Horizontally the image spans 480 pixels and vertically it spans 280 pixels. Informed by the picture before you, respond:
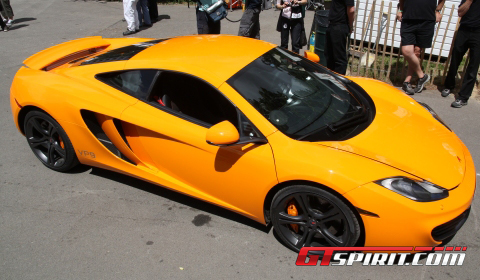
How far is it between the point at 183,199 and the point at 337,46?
3623 millimetres

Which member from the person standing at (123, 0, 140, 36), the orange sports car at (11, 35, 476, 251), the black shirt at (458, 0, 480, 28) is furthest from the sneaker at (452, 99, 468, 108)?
the person standing at (123, 0, 140, 36)

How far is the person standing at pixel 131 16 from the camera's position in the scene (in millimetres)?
9366

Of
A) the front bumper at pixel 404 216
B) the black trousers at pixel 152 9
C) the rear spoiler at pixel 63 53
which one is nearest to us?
the front bumper at pixel 404 216

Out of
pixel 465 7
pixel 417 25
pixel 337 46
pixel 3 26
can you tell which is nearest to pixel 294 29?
pixel 337 46

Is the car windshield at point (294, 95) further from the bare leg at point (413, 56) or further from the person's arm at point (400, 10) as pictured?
the person's arm at point (400, 10)

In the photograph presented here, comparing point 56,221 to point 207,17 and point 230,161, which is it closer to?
point 230,161

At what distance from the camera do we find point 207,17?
282 inches

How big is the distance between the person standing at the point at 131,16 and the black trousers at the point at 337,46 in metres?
5.27

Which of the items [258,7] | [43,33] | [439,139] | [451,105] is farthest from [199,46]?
[43,33]

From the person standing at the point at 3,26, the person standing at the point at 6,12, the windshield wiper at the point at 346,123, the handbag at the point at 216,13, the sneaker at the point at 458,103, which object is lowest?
the sneaker at the point at 458,103

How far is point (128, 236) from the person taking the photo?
3395 mm

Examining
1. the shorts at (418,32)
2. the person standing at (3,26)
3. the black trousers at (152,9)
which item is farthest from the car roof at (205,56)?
the person standing at (3,26)

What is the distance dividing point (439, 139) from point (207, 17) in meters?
4.97

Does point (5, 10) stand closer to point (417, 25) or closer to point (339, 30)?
point (339, 30)
